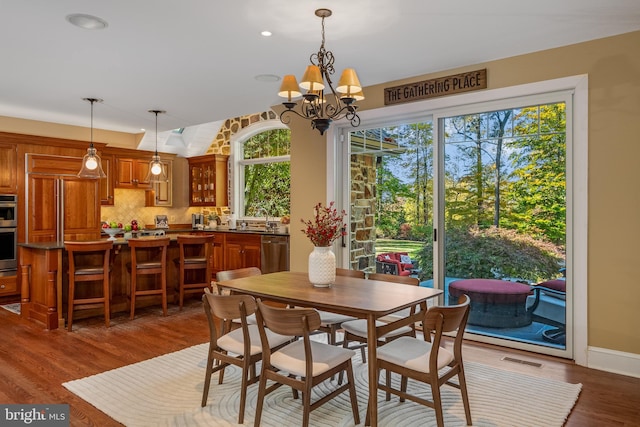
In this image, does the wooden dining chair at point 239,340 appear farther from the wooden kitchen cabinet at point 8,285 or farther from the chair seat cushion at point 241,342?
the wooden kitchen cabinet at point 8,285

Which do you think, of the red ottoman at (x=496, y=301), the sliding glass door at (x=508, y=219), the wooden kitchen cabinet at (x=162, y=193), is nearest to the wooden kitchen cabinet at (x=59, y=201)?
the wooden kitchen cabinet at (x=162, y=193)

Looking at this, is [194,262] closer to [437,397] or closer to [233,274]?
[233,274]

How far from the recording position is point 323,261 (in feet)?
10.1

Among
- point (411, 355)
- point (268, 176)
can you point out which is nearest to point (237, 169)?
point (268, 176)

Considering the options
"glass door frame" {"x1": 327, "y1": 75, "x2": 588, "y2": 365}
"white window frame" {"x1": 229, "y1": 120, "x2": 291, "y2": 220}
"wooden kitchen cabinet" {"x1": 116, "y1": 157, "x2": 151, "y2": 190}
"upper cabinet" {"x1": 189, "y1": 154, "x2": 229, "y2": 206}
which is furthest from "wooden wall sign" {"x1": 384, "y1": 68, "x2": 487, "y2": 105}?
"wooden kitchen cabinet" {"x1": 116, "y1": 157, "x2": 151, "y2": 190}

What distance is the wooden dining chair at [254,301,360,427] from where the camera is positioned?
2.30m

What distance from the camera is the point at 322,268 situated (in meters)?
3.08

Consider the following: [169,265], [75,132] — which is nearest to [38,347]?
[169,265]

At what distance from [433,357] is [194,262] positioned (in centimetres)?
401

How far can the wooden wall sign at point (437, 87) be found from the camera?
4.05 m

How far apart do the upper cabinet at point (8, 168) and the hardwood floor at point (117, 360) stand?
1735mm

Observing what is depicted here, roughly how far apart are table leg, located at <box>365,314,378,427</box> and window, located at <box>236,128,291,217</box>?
541 centimetres

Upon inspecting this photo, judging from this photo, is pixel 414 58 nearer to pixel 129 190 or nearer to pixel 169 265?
pixel 169 265

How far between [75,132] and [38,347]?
4.10 meters
